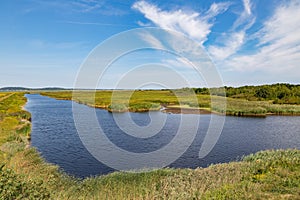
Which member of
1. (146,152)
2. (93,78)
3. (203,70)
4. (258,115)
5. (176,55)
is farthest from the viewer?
(258,115)

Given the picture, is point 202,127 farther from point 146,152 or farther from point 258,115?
point 258,115

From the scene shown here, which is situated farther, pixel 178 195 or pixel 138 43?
pixel 138 43

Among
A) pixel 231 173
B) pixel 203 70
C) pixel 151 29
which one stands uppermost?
pixel 151 29

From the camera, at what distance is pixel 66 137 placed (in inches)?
860

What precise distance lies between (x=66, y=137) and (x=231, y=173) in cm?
1692

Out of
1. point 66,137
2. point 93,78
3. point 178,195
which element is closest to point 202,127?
point 66,137

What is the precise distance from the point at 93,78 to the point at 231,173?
6.68m

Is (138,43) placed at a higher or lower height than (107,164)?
higher

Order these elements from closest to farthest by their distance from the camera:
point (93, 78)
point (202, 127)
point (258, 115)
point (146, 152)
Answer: point (93, 78), point (146, 152), point (202, 127), point (258, 115)

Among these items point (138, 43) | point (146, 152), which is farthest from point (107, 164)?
point (138, 43)

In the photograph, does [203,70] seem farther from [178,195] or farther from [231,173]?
[178,195]

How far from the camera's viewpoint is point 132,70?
13.6 meters

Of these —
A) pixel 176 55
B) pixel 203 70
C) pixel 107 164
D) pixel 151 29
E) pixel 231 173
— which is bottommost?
pixel 107 164

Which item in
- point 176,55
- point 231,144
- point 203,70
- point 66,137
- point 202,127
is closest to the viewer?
point 203,70
